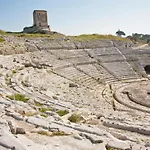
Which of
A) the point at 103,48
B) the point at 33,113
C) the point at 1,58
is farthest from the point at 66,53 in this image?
the point at 33,113

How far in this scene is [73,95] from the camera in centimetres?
1563

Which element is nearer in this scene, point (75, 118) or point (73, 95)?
point (75, 118)

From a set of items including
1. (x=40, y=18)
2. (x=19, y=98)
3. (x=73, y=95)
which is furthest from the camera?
(x=40, y=18)

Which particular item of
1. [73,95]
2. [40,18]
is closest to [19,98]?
[73,95]

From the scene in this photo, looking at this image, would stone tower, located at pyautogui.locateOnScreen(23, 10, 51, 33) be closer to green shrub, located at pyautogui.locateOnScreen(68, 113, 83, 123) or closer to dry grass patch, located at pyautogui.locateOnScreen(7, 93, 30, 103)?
dry grass patch, located at pyautogui.locateOnScreen(7, 93, 30, 103)

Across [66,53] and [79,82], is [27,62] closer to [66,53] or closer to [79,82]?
[79,82]

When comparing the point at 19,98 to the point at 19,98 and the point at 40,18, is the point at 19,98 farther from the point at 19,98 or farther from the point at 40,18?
the point at 40,18

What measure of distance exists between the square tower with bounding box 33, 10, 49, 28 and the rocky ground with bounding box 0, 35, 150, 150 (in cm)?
1405

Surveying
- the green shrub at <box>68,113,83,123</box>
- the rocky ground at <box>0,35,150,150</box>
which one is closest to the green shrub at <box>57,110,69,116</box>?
the rocky ground at <box>0,35,150,150</box>

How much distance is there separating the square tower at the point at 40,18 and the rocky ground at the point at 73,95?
46.1 ft

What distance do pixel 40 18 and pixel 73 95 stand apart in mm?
33290

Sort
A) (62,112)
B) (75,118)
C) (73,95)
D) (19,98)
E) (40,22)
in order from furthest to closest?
1. (40,22)
2. (73,95)
3. (19,98)
4. (62,112)
5. (75,118)

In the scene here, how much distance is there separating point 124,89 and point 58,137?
16354mm

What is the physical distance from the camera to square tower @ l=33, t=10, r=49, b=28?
1781 inches
